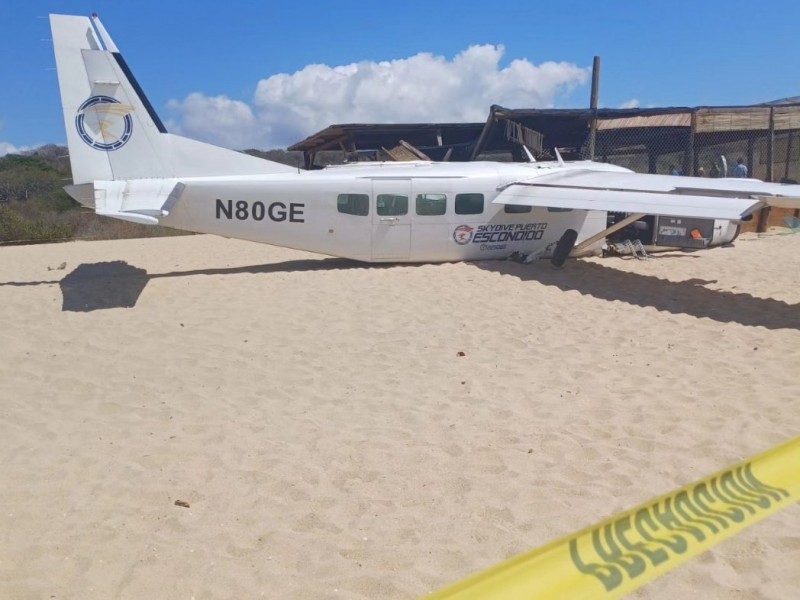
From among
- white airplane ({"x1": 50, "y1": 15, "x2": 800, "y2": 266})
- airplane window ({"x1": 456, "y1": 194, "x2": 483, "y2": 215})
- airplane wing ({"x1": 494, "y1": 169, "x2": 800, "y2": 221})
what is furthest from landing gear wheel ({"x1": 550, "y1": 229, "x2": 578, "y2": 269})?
airplane window ({"x1": 456, "y1": 194, "x2": 483, "y2": 215})

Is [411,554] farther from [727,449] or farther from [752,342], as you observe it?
[752,342]

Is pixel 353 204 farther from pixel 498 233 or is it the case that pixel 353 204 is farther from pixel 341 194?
pixel 498 233

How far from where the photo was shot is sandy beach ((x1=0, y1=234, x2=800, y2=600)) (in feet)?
12.8

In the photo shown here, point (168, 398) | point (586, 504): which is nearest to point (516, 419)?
point (586, 504)

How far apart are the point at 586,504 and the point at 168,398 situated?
170 inches

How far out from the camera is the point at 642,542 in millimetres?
2602

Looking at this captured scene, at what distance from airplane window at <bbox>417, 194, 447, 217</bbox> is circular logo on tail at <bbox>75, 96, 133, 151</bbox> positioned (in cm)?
532

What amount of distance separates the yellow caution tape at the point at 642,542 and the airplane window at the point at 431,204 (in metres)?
9.77

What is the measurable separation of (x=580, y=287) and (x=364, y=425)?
6.56 metres

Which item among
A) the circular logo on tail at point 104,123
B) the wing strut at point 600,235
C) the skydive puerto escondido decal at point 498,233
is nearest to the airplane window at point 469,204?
the skydive puerto escondido decal at point 498,233

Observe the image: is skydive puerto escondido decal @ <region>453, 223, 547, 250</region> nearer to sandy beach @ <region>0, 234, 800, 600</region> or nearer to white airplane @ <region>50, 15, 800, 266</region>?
white airplane @ <region>50, 15, 800, 266</region>

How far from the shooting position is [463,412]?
6.17 meters

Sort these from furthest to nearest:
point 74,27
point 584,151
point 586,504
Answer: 1. point 584,151
2. point 74,27
3. point 586,504

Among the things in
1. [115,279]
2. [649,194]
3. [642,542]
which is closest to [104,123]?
[115,279]
